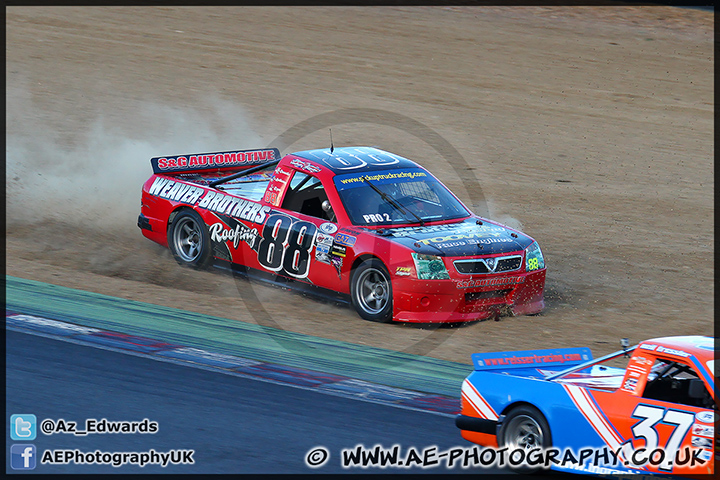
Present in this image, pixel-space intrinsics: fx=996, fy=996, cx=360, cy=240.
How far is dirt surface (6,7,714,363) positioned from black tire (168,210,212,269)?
174mm

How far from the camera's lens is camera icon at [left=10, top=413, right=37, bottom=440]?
256 inches

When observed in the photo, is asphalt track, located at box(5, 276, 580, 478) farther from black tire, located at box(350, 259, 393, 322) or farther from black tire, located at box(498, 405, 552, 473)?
black tire, located at box(350, 259, 393, 322)

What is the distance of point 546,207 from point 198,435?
9.57 m

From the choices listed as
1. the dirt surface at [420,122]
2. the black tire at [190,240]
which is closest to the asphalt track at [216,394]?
the dirt surface at [420,122]

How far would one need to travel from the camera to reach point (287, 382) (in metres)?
7.87

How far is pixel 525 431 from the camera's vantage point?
6.11 m

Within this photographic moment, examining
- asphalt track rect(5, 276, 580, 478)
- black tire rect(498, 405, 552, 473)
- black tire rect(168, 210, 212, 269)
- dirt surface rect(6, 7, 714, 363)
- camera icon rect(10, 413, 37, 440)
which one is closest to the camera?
black tire rect(498, 405, 552, 473)

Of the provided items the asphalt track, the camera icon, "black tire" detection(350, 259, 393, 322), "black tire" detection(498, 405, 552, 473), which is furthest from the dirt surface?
the camera icon

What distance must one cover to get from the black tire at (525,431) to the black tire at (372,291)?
3.38 metres

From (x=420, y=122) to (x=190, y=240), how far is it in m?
9.64

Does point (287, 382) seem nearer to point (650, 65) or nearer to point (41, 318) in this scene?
point (41, 318)

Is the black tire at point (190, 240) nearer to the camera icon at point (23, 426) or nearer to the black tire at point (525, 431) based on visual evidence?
the camera icon at point (23, 426)

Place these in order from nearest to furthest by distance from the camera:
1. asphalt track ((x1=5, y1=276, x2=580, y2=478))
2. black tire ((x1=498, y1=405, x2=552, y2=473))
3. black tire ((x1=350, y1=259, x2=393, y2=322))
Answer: black tire ((x1=498, y1=405, x2=552, y2=473)) → asphalt track ((x1=5, y1=276, x2=580, y2=478)) → black tire ((x1=350, y1=259, x2=393, y2=322))

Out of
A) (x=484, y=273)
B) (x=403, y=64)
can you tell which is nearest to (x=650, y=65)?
(x=403, y=64)
